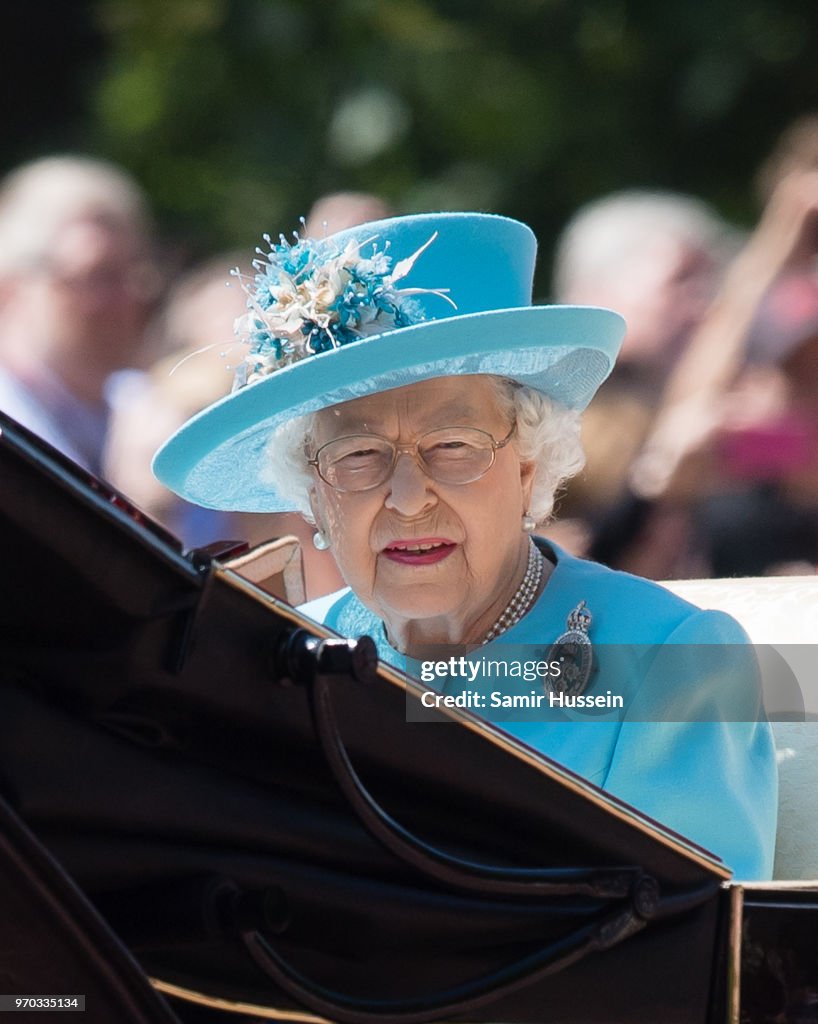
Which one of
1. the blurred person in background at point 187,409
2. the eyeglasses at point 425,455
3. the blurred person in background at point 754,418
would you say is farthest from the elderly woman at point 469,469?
the blurred person in background at point 754,418

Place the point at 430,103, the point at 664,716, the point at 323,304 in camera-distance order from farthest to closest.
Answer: the point at 430,103
the point at 323,304
the point at 664,716

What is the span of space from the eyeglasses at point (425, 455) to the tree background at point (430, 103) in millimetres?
2990

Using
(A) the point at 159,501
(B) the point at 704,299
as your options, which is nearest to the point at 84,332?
(A) the point at 159,501

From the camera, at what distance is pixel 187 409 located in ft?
12.0

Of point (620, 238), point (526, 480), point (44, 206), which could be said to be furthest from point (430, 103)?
point (526, 480)

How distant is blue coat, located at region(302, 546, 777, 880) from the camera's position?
5.91 ft

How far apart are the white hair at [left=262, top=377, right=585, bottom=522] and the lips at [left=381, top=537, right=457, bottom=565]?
19 centimetres

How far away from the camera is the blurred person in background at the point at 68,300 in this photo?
3.82m

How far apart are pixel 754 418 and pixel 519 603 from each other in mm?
1620

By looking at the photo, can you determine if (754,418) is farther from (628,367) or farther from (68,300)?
(68,300)

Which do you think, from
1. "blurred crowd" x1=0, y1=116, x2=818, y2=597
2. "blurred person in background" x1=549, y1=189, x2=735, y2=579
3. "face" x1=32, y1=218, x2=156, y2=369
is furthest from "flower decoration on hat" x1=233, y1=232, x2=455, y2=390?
"face" x1=32, y1=218, x2=156, y2=369

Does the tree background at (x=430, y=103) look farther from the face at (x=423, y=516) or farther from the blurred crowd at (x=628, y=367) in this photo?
the face at (x=423, y=516)

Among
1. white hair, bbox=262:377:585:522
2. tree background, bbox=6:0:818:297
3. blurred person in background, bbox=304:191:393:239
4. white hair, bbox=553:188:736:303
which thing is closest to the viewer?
white hair, bbox=262:377:585:522

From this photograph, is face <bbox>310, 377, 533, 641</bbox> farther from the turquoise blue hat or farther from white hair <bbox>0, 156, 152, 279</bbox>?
white hair <bbox>0, 156, 152, 279</bbox>
